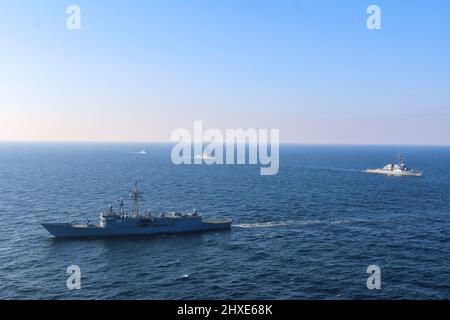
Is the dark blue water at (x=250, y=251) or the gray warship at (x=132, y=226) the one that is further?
the gray warship at (x=132, y=226)

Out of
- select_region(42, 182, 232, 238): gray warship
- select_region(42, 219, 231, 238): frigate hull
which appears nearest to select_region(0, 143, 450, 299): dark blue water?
select_region(42, 219, 231, 238): frigate hull

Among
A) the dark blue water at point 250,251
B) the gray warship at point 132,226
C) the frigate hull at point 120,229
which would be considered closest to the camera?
the dark blue water at point 250,251

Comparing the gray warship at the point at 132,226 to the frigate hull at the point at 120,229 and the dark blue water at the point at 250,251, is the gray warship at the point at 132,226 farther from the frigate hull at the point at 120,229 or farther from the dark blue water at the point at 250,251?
the dark blue water at the point at 250,251

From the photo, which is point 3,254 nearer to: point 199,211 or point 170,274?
point 170,274

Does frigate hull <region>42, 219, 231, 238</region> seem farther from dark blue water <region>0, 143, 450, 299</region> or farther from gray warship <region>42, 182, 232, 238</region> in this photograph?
dark blue water <region>0, 143, 450, 299</region>

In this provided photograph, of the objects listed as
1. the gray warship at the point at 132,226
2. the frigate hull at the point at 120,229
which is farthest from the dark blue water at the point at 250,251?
the gray warship at the point at 132,226

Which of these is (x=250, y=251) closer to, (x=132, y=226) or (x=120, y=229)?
(x=132, y=226)

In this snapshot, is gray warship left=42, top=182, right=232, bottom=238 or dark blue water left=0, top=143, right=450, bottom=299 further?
gray warship left=42, top=182, right=232, bottom=238

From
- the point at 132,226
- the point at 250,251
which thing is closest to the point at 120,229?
the point at 132,226
